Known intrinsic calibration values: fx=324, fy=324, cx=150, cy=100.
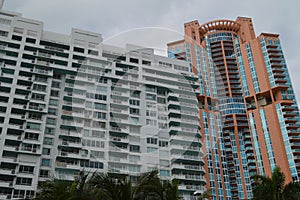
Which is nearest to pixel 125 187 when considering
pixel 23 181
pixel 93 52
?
pixel 23 181

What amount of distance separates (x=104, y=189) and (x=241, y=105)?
77.4m

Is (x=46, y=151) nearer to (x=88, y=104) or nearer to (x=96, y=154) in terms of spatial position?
(x=96, y=154)

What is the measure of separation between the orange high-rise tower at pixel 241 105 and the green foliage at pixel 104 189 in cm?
5828

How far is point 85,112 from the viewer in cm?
5334

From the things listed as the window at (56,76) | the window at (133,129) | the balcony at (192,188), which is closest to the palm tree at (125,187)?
the balcony at (192,188)

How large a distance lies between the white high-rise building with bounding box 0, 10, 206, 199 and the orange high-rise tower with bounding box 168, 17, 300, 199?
14.5 metres

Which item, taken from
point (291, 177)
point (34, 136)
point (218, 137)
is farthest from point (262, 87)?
point (34, 136)

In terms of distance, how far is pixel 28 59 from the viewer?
2154 inches

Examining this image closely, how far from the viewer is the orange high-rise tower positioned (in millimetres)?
72781

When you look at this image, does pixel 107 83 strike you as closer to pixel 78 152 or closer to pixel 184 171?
pixel 78 152

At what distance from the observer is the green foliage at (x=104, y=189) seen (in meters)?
11.4

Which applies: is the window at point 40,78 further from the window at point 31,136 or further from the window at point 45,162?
the window at point 45,162

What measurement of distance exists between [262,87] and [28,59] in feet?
185

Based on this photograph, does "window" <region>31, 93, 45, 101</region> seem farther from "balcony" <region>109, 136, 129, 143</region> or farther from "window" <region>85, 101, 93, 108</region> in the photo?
"balcony" <region>109, 136, 129, 143</region>
